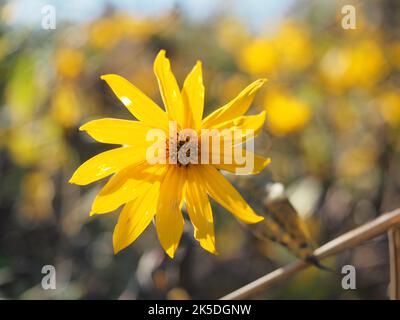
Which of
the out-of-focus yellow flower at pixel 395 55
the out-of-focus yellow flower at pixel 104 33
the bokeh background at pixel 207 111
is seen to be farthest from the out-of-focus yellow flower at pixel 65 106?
the out-of-focus yellow flower at pixel 395 55

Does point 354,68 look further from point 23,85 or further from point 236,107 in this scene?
point 236,107

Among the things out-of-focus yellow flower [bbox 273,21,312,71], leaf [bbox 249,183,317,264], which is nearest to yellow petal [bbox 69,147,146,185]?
leaf [bbox 249,183,317,264]

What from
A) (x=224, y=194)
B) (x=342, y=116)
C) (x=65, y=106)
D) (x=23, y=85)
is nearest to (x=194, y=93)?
(x=224, y=194)

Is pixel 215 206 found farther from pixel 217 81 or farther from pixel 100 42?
pixel 217 81

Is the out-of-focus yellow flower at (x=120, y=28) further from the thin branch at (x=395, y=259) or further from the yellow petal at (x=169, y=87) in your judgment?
the thin branch at (x=395, y=259)

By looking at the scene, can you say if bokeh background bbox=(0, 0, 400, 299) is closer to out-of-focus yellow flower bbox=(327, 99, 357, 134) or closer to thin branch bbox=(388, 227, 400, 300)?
out-of-focus yellow flower bbox=(327, 99, 357, 134)

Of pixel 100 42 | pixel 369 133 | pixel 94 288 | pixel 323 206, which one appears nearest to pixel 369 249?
pixel 323 206
